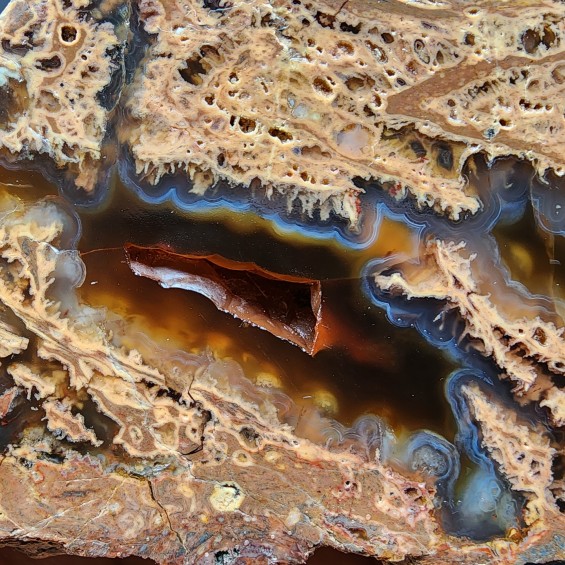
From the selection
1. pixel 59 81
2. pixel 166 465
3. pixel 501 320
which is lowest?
pixel 166 465

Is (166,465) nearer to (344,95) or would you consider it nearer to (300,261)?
(300,261)

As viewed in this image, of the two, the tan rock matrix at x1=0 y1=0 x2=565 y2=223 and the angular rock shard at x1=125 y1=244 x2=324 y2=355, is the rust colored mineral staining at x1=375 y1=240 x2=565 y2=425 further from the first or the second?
the angular rock shard at x1=125 y1=244 x2=324 y2=355

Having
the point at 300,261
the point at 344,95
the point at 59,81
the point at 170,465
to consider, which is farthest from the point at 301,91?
the point at 170,465

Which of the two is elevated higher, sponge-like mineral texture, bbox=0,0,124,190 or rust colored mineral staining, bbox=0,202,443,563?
sponge-like mineral texture, bbox=0,0,124,190

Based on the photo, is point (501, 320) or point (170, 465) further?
point (170, 465)

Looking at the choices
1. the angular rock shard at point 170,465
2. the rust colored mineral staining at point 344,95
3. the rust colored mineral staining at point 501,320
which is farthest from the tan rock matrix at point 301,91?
the angular rock shard at point 170,465

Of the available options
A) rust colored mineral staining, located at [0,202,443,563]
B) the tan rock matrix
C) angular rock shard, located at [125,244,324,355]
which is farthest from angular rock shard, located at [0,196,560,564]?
the tan rock matrix

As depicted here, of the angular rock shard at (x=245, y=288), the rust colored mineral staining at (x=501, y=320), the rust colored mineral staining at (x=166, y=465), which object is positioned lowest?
the rust colored mineral staining at (x=166, y=465)

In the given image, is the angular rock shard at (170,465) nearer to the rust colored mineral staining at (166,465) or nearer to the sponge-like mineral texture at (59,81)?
the rust colored mineral staining at (166,465)

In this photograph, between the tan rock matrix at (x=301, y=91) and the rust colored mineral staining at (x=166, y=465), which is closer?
the tan rock matrix at (x=301, y=91)
